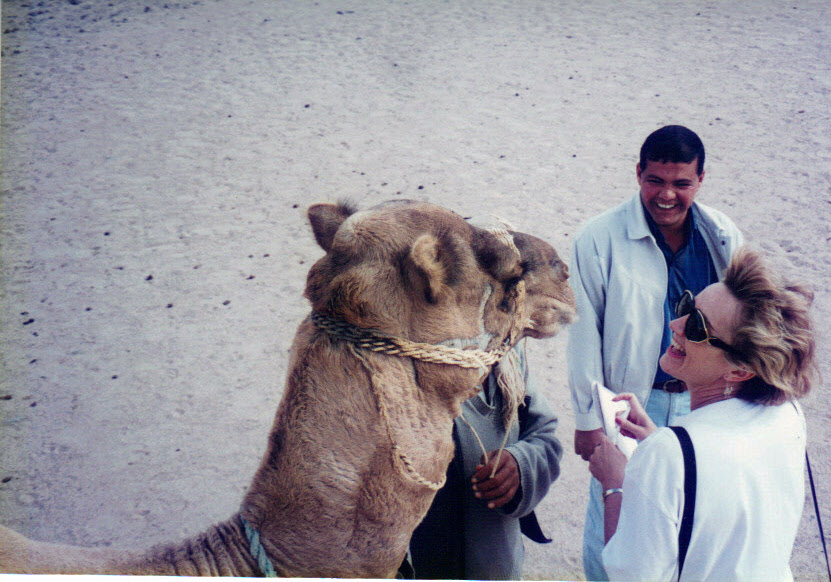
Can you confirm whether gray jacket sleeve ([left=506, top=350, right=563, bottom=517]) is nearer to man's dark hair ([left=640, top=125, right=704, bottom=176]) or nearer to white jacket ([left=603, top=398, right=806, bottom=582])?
white jacket ([left=603, top=398, right=806, bottom=582])

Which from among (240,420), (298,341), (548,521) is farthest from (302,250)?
(298,341)

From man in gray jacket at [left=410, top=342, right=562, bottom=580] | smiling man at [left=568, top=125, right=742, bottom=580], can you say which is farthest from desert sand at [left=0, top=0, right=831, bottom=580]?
man in gray jacket at [left=410, top=342, right=562, bottom=580]

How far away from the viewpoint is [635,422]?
2.29m

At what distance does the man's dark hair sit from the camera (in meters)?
2.60

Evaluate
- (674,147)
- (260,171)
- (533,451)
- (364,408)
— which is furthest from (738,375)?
(260,171)

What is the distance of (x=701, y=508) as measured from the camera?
1677mm

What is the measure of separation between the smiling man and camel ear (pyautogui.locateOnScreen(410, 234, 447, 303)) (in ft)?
3.54

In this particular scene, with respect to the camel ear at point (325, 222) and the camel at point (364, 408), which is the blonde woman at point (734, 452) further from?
the camel ear at point (325, 222)

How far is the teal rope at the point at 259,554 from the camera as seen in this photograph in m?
1.69

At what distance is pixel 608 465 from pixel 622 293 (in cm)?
68

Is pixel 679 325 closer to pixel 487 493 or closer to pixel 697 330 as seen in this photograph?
pixel 697 330

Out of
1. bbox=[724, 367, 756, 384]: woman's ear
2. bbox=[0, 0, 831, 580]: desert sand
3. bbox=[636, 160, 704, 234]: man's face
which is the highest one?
bbox=[636, 160, 704, 234]: man's face

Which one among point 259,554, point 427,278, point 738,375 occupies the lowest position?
point 259,554

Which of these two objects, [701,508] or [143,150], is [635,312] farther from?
[143,150]
